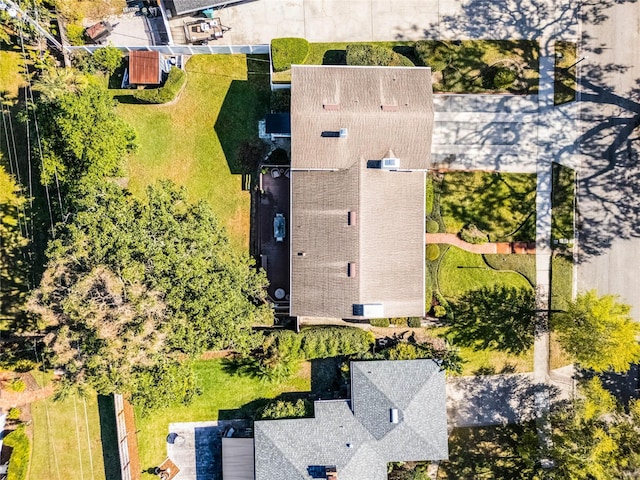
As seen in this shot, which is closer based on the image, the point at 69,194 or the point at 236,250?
the point at 69,194

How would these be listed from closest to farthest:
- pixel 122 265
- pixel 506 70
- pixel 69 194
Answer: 1. pixel 122 265
2. pixel 69 194
3. pixel 506 70

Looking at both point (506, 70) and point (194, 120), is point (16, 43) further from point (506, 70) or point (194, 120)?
point (506, 70)

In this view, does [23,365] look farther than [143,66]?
No

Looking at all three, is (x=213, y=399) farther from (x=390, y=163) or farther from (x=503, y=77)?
(x=503, y=77)

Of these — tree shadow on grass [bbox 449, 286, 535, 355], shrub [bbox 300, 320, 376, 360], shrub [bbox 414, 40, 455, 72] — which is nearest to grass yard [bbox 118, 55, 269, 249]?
shrub [bbox 300, 320, 376, 360]

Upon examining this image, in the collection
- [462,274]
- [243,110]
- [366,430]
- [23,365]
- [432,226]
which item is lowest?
[366,430]

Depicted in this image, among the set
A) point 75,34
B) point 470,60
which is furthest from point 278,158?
point 75,34

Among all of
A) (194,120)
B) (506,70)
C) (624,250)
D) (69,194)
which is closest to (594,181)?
(624,250)
